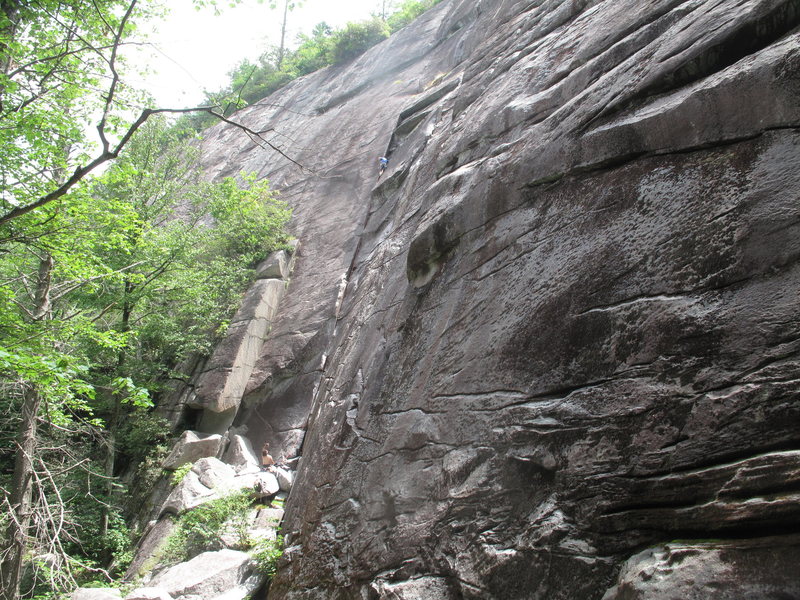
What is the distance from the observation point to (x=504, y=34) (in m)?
9.62

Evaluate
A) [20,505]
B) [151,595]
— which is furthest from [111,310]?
[151,595]

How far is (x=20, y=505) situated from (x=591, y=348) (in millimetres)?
9428

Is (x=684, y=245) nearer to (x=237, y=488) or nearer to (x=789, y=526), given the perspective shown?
(x=789, y=526)

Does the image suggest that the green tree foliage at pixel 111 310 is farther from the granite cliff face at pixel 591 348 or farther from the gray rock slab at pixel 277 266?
the granite cliff face at pixel 591 348

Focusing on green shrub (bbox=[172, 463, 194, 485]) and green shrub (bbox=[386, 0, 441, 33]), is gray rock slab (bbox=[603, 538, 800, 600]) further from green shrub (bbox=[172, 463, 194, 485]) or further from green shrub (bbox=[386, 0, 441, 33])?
green shrub (bbox=[386, 0, 441, 33])

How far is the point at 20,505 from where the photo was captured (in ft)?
27.9

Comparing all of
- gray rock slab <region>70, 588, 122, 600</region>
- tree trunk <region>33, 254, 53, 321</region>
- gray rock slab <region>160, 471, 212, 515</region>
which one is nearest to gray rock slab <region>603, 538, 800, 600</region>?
gray rock slab <region>70, 588, 122, 600</region>

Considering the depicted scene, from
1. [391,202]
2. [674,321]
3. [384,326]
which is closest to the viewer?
[674,321]

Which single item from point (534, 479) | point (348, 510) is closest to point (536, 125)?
point (534, 479)

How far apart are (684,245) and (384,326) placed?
4.19 meters

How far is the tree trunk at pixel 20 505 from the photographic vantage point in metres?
8.17

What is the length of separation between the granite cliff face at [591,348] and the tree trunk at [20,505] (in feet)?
15.3

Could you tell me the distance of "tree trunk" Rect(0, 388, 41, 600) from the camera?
817 cm

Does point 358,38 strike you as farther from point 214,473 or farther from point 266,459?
point 214,473
